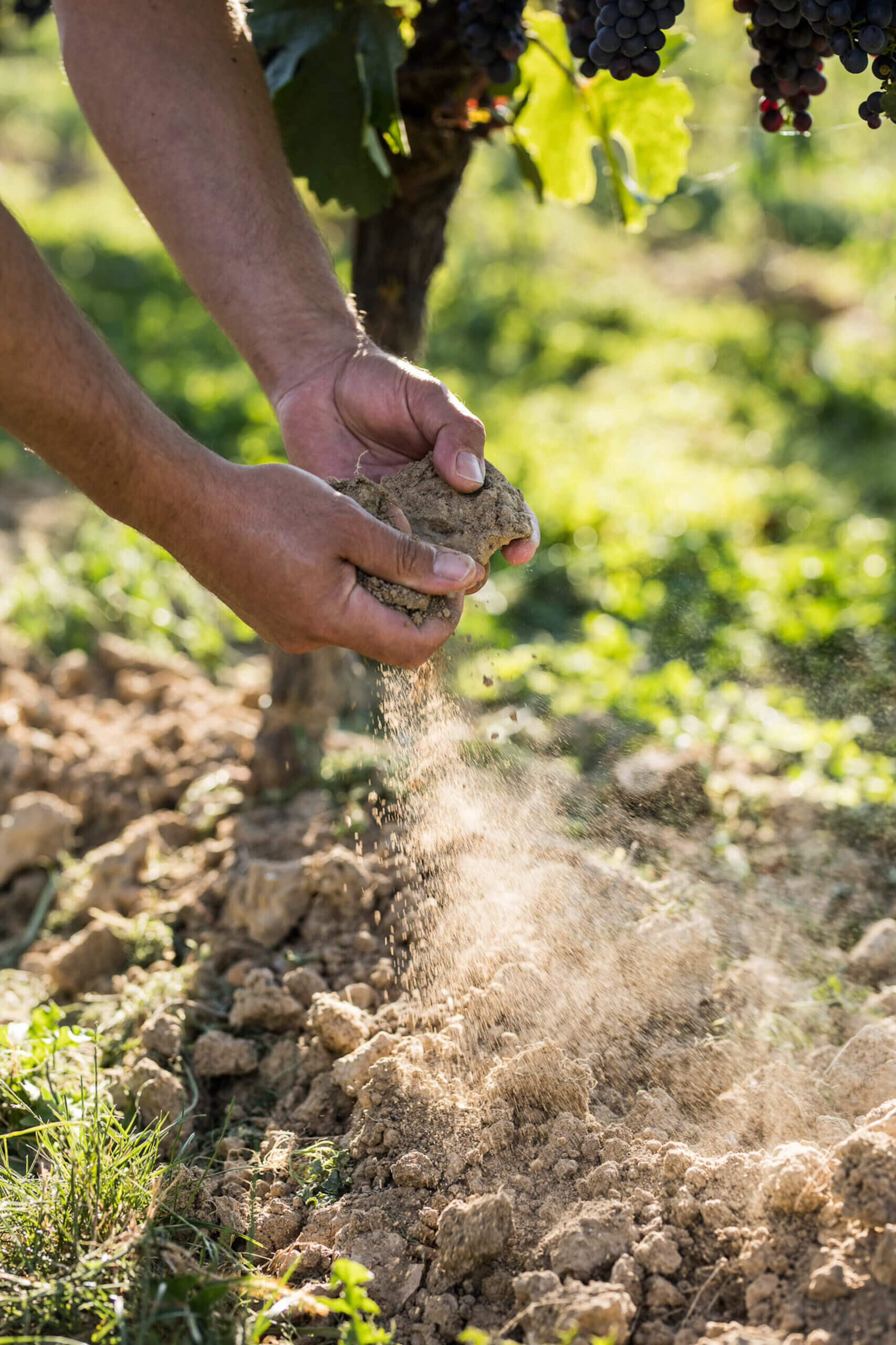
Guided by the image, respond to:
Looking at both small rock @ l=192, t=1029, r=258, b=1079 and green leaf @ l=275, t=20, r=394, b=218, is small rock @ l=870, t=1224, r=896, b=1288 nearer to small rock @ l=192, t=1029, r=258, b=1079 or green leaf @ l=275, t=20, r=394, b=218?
small rock @ l=192, t=1029, r=258, b=1079

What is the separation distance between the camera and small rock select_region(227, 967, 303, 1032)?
2268 millimetres

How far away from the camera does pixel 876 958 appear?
2381 mm

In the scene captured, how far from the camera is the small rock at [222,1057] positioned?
7.20 ft

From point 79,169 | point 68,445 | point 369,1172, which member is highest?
point 79,169

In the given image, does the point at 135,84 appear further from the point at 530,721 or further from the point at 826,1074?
the point at 826,1074

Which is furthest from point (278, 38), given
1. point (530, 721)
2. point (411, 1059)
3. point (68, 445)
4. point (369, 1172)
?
point (369, 1172)

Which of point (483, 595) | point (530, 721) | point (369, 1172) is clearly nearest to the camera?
point (369, 1172)

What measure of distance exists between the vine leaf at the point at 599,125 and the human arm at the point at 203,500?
4.56 ft

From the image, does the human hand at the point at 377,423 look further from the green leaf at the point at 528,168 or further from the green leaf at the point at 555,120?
the green leaf at the point at 555,120

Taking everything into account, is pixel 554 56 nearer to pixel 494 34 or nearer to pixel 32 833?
pixel 494 34

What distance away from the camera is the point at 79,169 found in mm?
19391

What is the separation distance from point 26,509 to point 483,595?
2475 millimetres

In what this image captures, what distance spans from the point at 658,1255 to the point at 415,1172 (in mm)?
422

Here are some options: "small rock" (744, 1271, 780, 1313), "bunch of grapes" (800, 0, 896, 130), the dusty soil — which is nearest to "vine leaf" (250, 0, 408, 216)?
"bunch of grapes" (800, 0, 896, 130)
